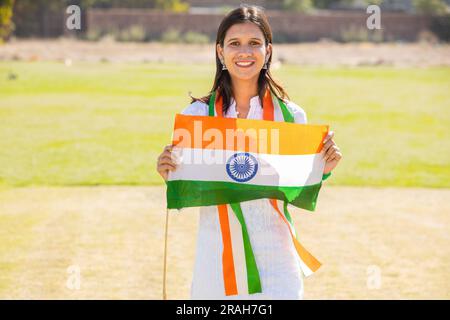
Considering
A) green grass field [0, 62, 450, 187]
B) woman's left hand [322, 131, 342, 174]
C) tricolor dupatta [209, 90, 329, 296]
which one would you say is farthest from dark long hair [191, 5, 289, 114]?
green grass field [0, 62, 450, 187]

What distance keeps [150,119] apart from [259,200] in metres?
15.8

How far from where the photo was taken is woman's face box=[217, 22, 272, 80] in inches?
143

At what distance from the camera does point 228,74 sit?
376 centimetres

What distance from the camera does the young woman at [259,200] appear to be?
355 cm

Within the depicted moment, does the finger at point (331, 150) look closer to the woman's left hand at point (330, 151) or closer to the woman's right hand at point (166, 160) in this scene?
the woman's left hand at point (330, 151)

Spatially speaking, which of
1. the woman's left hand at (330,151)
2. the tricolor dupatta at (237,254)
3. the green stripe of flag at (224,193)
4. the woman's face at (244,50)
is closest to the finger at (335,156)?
the woman's left hand at (330,151)

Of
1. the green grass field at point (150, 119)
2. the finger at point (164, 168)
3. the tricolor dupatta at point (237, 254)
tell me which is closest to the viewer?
the tricolor dupatta at point (237, 254)

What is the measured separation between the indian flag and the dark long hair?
152 mm

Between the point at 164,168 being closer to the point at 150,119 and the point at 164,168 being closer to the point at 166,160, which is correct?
the point at 166,160

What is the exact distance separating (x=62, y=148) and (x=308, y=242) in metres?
7.85

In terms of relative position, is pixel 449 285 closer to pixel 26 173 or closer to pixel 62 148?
pixel 26 173

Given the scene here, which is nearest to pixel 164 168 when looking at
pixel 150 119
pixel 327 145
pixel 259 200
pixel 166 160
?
pixel 166 160

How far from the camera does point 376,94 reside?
2620 centimetres

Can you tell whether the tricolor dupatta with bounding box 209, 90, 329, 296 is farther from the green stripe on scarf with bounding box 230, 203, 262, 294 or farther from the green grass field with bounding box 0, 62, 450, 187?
the green grass field with bounding box 0, 62, 450, 187
